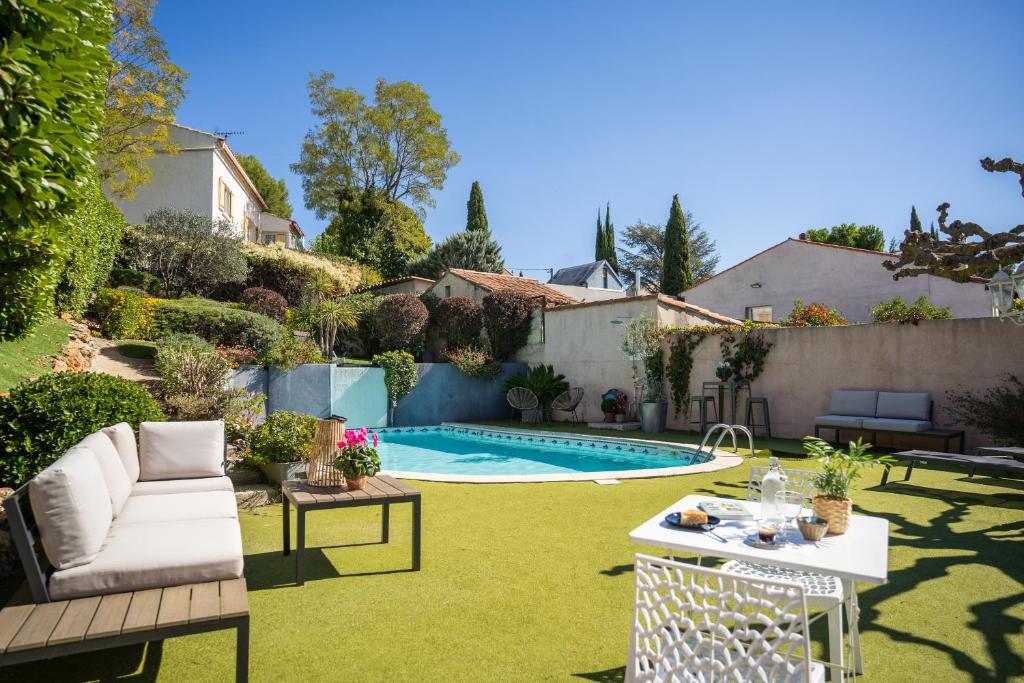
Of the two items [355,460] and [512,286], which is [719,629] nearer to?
[355,460]

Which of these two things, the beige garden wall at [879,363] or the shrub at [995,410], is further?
the beige garden wall at [879,363]

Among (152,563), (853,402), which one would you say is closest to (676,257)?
(853,402)

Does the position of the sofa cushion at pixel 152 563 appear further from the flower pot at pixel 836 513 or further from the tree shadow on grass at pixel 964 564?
the tree shadow on grass at pixel 964 564

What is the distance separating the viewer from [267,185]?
43531 mm

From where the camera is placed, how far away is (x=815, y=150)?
11.7m

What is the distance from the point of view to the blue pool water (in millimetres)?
10891

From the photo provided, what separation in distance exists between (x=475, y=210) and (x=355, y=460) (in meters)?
29.4

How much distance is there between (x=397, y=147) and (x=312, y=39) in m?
20.9

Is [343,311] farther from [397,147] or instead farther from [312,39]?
[397,147]

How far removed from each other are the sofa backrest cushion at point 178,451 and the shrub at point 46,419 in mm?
332

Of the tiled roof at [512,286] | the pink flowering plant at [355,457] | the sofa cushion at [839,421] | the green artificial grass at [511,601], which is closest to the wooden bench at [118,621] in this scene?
the green artificial grass at [511,601]

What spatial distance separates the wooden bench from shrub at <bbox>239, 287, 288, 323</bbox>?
17.3 m

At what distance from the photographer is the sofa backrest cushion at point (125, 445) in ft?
14.9

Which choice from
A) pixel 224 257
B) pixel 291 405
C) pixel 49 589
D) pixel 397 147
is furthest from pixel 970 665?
pixel 397 147
